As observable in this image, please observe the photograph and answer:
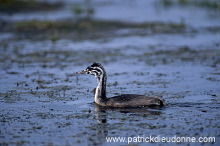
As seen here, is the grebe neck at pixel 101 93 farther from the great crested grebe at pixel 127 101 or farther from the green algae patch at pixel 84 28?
the green algae patch at pixel 84 28

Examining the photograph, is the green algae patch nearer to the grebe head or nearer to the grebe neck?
the grebe head

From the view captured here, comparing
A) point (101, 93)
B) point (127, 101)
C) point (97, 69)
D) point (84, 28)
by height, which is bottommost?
point (127, 101)

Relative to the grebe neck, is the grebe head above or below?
above

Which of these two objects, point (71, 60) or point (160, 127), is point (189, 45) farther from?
point (160, 127)

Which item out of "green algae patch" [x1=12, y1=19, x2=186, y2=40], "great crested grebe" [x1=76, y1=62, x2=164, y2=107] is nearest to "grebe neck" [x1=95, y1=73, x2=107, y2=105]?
"great crested grebe" [x1=76, y1=62, x2=164, y2=107]

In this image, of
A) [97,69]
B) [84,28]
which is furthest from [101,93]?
[84,28]

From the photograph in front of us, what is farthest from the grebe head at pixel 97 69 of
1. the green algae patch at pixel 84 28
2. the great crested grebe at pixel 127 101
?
the green algae patch at pixel 84 28

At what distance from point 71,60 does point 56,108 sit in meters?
7.79

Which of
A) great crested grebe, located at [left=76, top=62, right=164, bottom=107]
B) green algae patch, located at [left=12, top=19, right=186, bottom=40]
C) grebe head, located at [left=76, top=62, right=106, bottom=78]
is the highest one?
green algae patch, located at [left=12, top=19, right=186, bottom=40]

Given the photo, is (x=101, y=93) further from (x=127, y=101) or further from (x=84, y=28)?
(x=84, y=28)

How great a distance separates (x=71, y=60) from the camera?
70.8 feet

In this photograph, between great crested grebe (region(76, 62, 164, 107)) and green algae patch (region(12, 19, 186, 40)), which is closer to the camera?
great crested grebe (region(76, 62, 164, 107))

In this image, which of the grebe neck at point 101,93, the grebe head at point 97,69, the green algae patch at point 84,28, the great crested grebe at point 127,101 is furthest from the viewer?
the green algae patch at point 84,28

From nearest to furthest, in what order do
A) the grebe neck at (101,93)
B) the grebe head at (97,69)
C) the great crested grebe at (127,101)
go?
the great crested grebe at (127,101) → the grebe neck at (101,93) → the grebe head at (97,69)
